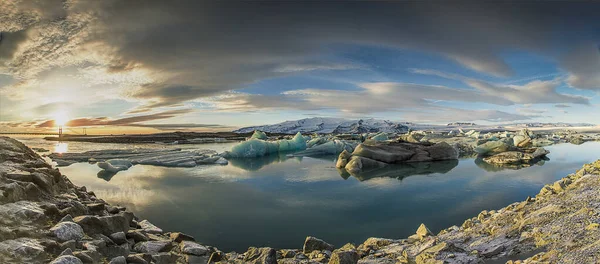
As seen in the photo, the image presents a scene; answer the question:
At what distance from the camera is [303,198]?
7.83 meters

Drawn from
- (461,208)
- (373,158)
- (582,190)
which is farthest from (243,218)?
(373,158)

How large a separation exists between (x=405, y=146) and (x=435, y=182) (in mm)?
5877

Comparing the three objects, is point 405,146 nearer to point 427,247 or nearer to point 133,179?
point 133,179

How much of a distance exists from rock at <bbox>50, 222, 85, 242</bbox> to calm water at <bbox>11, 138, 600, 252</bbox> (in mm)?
1973

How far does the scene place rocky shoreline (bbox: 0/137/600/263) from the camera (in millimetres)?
2439

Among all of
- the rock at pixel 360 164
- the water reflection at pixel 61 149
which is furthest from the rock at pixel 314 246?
the water reflection at pixel 61 149

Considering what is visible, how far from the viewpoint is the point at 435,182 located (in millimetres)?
A: 10188

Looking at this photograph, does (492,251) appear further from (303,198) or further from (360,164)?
(360,164)

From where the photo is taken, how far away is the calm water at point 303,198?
5.26 meters

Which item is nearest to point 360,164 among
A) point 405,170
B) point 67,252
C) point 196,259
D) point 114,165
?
point 405,170

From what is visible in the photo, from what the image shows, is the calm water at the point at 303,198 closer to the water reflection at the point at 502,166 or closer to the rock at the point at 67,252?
the water reflection at the point at 502,166

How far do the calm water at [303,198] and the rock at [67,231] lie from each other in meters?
1.97

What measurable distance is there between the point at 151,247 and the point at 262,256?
1128mm

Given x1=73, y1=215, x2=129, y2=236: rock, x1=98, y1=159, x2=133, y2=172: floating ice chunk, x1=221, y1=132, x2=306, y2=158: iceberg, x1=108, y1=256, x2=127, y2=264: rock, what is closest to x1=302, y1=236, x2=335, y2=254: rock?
x1=108, y1=256, x2=127, y2=264: rock
